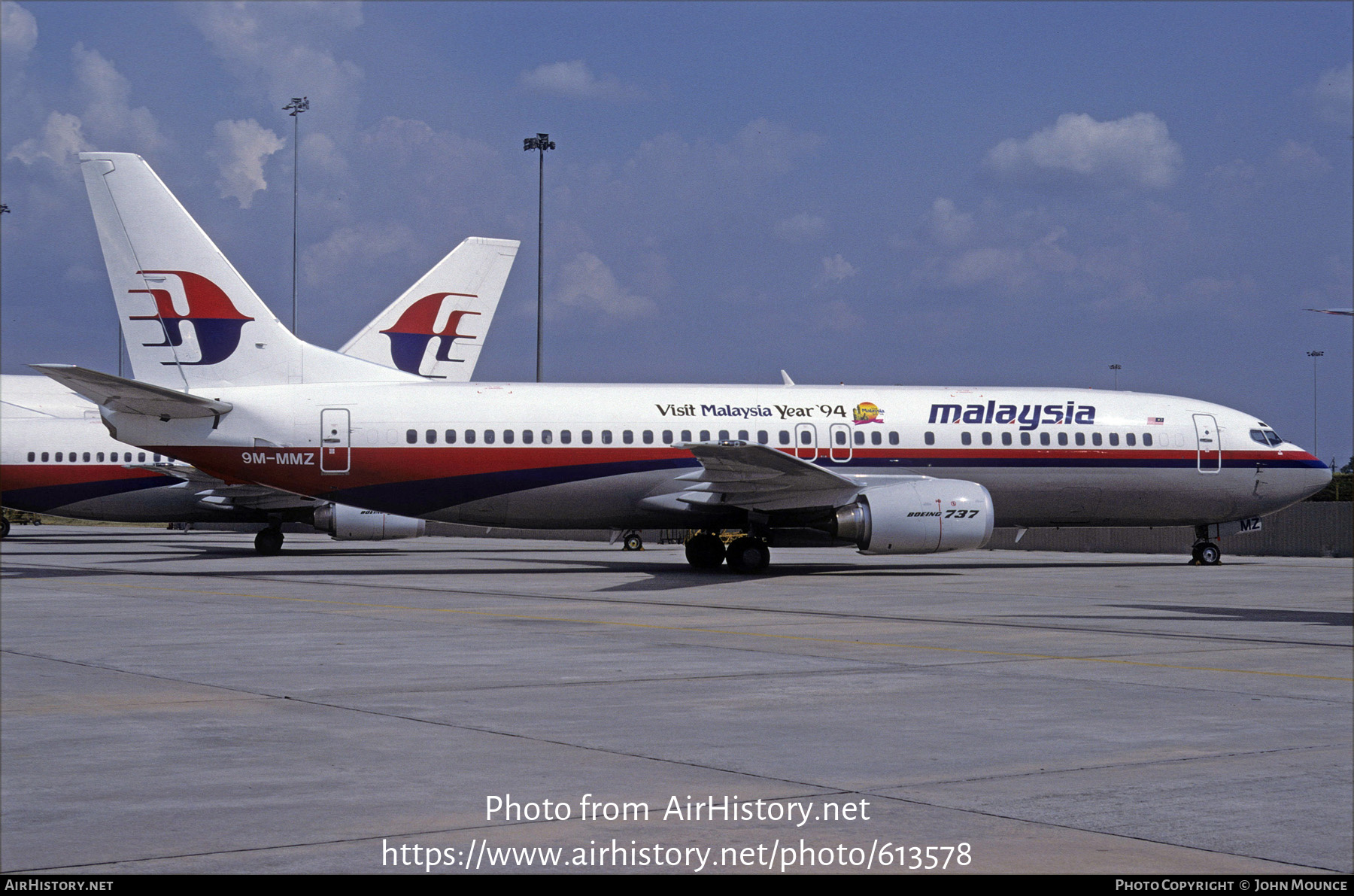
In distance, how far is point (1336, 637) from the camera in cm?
1563

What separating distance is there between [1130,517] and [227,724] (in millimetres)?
25528

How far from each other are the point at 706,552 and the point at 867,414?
15.0 ft

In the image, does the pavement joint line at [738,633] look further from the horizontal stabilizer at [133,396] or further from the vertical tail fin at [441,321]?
the vertical tail fin at [441,321]

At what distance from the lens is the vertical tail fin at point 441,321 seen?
41531mm

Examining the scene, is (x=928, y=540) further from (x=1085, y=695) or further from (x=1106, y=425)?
(x=1085, y=695)

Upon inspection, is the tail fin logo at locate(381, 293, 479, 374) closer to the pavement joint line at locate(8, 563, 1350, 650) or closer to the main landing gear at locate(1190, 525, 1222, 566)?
the pavement joint line at locate(8, 563, 1350, 650)

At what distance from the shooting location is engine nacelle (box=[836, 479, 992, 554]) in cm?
2658

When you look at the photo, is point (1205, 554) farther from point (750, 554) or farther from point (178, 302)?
point (178, 302)

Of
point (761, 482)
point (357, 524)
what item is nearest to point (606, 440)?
point (761, 482)

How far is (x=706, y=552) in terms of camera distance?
29.9m

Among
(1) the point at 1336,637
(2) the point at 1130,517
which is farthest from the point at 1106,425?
(1) the point at 1336,637

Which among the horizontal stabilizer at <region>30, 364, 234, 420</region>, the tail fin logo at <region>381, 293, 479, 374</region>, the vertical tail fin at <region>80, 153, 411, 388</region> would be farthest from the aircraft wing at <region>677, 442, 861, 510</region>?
the tail fin logo at <region>381, 293, 479, 374</region>

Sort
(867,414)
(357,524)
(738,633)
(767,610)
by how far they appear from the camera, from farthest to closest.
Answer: (357,524) → (867,414) → (767,610) → (738,633)

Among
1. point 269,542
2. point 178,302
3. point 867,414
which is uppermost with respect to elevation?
point 178,302
